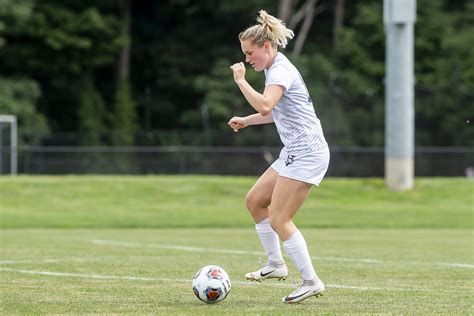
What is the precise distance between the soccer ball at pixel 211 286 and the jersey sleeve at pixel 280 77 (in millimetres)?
1554

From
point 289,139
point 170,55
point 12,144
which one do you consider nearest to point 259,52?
point 289,139

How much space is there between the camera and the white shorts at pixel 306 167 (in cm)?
881

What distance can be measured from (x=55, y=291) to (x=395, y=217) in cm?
1616

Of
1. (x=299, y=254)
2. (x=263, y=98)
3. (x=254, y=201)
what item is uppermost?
(x=263, y=98)

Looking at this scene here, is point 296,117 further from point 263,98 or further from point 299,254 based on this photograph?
point 299,254

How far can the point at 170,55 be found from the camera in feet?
189

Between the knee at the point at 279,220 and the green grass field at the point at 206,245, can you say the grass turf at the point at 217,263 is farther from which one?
the knee at the point at 279,220

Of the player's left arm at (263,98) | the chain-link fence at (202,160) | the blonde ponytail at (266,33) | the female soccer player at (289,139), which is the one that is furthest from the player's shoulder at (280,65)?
the chain-link fence at (202,160)

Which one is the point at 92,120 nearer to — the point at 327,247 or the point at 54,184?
the point at 54,184

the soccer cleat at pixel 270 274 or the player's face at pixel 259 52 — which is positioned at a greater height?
the player's face at pixel 259 52

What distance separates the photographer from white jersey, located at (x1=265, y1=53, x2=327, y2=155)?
29.1 feet

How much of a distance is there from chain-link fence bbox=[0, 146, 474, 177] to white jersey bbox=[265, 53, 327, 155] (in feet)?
79.2

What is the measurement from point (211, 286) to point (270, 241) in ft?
3.34

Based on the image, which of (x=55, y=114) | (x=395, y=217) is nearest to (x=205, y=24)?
(x=55, y=114)
